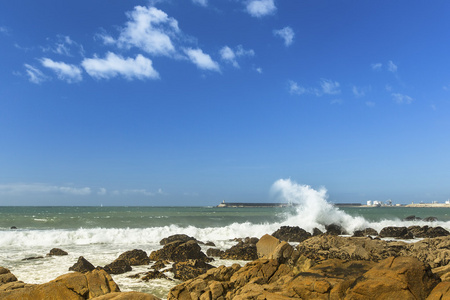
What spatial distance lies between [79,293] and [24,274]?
6.52m

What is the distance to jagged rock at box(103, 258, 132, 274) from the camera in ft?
40.0

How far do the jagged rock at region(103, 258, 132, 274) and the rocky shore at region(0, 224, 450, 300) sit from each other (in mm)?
36

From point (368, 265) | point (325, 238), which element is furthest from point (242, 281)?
point (325, 238)

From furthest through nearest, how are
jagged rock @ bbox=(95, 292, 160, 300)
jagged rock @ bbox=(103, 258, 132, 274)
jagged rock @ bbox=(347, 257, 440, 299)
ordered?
jagged rock @ bbox=(103, 258, 132, 274)
jagged rock @ bbox=(347, 257, 440, 299)
jagged rock @ bbox=(95, 292, 160, 300)

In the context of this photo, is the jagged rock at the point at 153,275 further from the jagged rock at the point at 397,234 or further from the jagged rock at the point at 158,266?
the jagged rock at the point at 397,234

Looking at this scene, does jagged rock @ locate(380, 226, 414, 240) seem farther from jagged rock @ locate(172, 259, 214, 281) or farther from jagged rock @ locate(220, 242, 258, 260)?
jagged rock @ locate(172, 259, 214, 281)

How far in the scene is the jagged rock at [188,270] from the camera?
11477 mm

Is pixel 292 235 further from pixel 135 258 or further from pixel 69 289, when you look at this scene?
pixel 69 289

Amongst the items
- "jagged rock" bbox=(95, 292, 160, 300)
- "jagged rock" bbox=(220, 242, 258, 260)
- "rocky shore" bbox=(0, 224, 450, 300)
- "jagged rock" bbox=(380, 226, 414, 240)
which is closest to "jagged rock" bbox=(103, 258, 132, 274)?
"rocky shore" bbox=(0, 224, 450, 300)

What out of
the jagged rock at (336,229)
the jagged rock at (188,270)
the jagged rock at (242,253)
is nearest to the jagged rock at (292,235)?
the jagged rock at (336,229)

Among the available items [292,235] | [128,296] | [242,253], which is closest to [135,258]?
[242,253]

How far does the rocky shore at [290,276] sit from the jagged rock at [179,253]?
47 mm

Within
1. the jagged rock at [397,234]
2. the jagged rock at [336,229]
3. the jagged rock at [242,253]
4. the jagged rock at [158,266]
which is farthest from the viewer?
the jagged rock at [336,229]

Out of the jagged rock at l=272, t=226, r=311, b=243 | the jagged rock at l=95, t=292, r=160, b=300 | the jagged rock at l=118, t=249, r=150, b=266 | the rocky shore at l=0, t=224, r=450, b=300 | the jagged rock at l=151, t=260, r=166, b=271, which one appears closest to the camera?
the jagged rock at l=95, t=292, r=160, b=300
